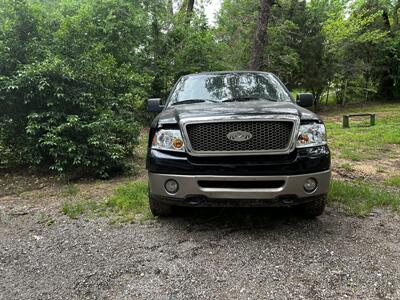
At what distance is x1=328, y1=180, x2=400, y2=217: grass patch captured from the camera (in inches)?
177

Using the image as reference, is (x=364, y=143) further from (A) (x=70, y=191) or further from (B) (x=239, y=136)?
(A) (x=70, y=191)

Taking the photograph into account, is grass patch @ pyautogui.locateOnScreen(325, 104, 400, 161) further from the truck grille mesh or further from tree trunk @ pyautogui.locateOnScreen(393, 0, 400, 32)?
tree trunk @ pyautogui.locateOnScreen(393, 0, 400, 32)

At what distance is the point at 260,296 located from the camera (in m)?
2.65

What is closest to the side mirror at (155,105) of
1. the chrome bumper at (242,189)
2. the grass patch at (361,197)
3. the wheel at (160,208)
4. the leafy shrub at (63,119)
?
the leafy shrub at (63,119)

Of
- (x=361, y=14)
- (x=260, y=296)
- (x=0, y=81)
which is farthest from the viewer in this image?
(x=361, y=14)

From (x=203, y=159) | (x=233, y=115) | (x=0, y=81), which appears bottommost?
(x=203, y=159)

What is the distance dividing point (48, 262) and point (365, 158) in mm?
6367

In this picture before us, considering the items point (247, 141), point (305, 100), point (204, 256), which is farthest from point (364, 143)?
point (204, 256)

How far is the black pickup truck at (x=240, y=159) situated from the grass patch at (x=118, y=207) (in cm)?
83

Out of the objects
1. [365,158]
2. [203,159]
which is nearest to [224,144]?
[203,159]

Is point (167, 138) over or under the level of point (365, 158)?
over

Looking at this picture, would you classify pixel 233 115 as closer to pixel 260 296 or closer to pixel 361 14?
pixel 260 296

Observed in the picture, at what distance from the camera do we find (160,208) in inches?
162

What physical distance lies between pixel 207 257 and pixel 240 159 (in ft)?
3.12
